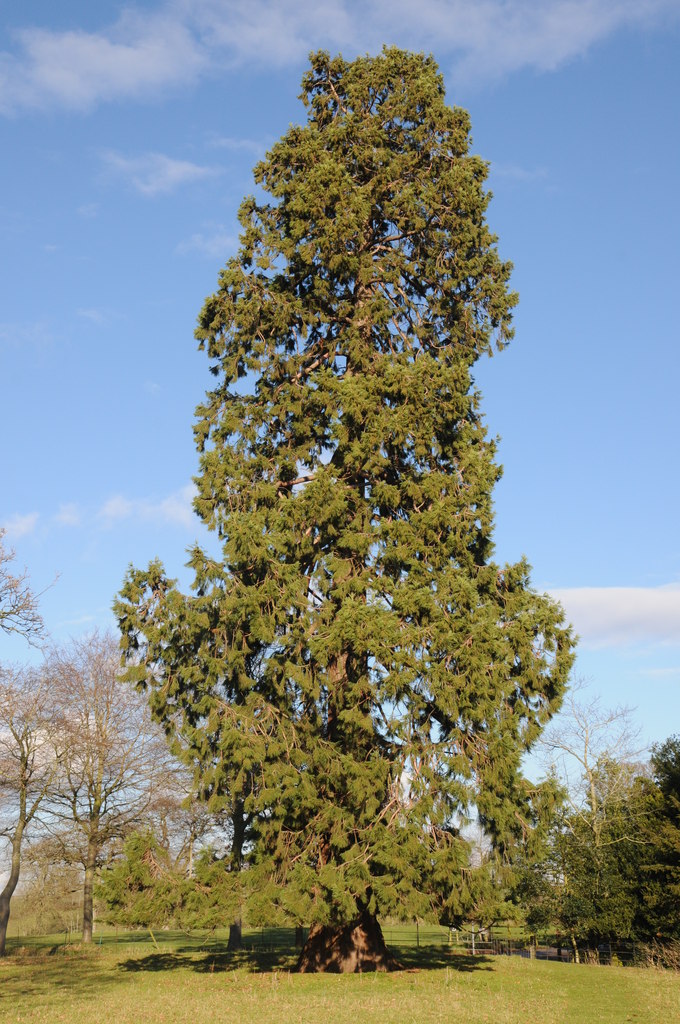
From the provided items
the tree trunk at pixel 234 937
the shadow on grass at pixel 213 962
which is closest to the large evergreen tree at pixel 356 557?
the shadow on grass at pixel 213 962

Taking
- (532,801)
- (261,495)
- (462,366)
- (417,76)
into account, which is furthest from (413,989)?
(417,76)

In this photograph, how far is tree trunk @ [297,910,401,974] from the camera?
17016mm

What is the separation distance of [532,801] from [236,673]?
7.23 meters

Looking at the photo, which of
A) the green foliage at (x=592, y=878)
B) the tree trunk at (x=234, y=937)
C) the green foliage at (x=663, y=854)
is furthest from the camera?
the tree trunk at (x=234, y=937)

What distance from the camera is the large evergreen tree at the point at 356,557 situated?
→ 52.0 feet

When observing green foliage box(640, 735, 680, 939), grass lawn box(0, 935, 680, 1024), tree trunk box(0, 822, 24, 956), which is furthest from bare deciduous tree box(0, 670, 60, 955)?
green foliage box(640, 735, 680, 939)

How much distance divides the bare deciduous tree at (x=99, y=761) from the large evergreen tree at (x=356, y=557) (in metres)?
9.75

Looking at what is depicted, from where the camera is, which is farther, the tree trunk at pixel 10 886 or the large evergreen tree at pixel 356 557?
the tree trunk at pixel 10 886

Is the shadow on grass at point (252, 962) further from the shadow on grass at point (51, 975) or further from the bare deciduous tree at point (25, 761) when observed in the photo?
the bare deciduous tree at point (25, 761)

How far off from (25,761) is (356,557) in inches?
659

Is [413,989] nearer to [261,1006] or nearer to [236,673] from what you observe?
[261,1006]

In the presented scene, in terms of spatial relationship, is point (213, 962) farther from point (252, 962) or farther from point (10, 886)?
point (10, 886)

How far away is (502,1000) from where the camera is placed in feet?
46.6

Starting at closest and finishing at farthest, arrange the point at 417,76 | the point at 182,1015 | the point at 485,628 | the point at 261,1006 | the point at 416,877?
1. the point at 182,1015
2. the point at 261,1006
3. the point at 416,877
4. the point at 485,628
5. the point at 417,76
